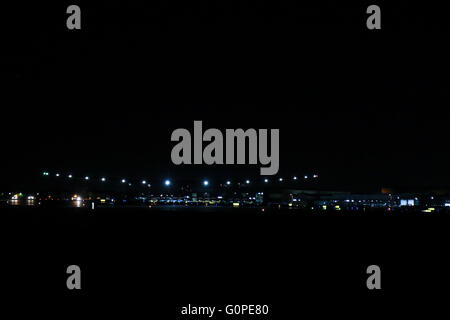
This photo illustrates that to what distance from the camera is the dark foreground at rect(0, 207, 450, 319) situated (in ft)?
32.5

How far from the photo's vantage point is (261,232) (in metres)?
22.7

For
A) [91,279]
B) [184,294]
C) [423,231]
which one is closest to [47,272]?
[91,279]

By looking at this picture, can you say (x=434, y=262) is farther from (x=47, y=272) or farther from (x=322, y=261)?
(x=47, y=272)

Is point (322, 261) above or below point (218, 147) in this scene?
below

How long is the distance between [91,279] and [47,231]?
11.7m

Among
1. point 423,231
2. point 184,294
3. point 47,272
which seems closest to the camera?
point 184,294

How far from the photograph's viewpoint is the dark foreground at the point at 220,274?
991 cm

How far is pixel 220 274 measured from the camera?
1244 centimetres

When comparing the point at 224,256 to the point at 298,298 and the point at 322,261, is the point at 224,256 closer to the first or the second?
the point at 322,261

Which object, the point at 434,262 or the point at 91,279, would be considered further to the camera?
the point at 434,262
